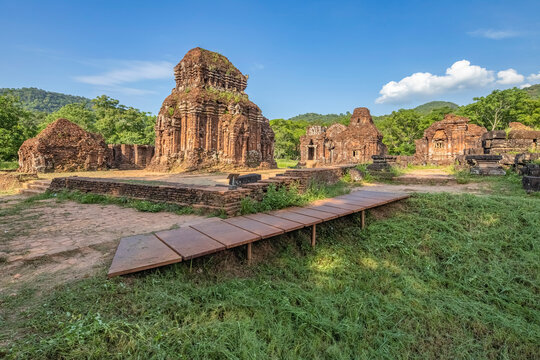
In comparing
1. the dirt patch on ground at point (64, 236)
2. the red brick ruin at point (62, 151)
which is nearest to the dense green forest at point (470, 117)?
the red brick ruin at point (62, 151)

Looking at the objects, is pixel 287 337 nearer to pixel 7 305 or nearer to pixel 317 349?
pixel 317 349

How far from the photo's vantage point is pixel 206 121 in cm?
1747

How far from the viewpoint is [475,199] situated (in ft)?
18.9

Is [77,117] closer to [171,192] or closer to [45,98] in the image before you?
[171,192]

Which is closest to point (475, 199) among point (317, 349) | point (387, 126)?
point (317, 349)

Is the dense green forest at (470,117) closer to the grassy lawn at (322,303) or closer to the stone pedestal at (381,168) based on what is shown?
the stone pedestal at (381,168)

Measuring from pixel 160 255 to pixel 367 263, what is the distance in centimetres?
320

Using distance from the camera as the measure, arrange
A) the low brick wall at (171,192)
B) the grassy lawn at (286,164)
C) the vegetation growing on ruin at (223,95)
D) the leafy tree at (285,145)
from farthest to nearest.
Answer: the leafy tree at (285,145), the grassy lawn at (286,164), the vegetation growing on ruin at (223,95), the low brick wall at (171,192)

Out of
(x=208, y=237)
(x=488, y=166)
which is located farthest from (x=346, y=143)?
(x=208, y=237)

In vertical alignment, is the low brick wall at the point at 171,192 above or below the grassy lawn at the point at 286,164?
below

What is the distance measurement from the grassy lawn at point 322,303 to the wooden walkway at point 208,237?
190 millimetres

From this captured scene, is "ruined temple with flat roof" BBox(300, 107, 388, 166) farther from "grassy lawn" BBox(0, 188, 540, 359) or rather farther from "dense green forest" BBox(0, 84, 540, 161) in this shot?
"grassy lawn" BBox(0, 188, 540, 359)

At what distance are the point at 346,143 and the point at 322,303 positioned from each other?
2415cm

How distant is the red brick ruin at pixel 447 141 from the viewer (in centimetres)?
1945
